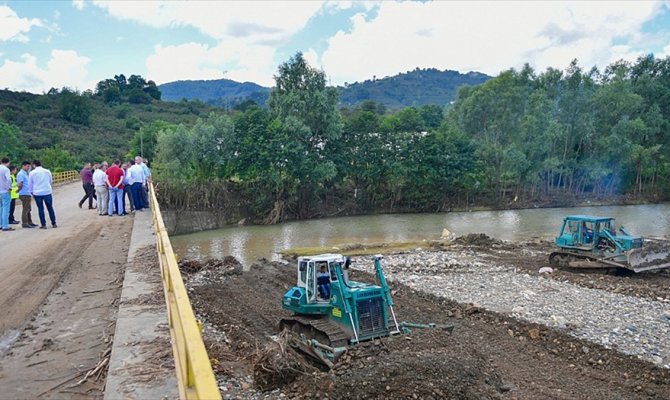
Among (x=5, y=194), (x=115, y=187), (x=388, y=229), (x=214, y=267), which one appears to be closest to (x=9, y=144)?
(x=388, y=229)

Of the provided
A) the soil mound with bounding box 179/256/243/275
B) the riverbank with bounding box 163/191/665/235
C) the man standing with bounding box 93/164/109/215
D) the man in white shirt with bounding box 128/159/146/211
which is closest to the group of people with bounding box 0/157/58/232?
the man standing with bounding box 93/164/109/215

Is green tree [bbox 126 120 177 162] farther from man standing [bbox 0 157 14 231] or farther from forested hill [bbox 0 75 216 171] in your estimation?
man standing [bbox 0 157 14 231]

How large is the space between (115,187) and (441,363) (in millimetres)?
11573

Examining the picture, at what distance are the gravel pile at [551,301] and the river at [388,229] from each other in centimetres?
877

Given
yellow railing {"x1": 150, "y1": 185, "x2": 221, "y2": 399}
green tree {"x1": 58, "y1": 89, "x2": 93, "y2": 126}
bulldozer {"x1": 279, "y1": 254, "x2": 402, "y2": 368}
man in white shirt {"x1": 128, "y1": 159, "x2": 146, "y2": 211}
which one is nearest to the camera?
yellow railing {"x1": 150, "y1": 185, "x2": 221, "y2": 399}

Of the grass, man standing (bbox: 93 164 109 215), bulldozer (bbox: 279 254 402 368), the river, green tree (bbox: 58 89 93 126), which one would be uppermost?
green tree (bbox: 58 89 93 126)

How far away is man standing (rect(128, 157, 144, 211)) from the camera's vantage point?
648 inches

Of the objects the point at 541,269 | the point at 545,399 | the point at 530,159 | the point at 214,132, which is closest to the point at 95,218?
the point at 545,399

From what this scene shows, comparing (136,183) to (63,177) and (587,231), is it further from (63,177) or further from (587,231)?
(63,177)

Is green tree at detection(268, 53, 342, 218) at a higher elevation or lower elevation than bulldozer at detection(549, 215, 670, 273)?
higher

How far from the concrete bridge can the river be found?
16685mm

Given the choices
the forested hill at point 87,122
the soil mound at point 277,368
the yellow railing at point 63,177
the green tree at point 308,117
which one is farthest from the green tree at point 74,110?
the soil mound at point 277,368

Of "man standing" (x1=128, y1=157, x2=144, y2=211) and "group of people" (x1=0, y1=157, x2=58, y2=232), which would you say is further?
"man standing" (x1=128, y1=157, x2=144, y2=211)

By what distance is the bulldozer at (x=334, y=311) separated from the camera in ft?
34.3
